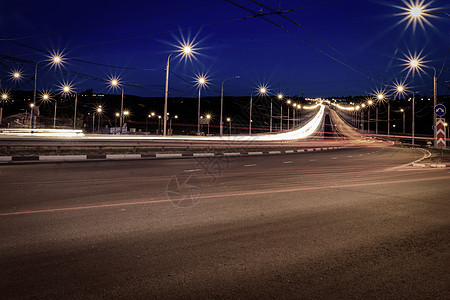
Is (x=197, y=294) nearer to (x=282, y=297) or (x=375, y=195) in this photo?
(x=282, y=297)

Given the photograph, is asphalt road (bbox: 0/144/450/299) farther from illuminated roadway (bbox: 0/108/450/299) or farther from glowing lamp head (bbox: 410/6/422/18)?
glowing lamp head (bbox: 410/6/422/18)

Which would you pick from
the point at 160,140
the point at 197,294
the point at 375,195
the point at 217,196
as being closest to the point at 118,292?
the point at 197,294

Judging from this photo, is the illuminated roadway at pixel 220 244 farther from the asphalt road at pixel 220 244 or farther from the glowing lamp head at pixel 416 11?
the glowing lamp head at pixel 416 11

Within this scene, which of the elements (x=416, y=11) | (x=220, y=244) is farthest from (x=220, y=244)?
(x=416, y=11)

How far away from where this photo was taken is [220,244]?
4363 millimetres

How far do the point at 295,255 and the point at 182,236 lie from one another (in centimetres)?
166

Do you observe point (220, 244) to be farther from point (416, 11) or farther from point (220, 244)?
point (416, 11)

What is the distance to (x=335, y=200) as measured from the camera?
7.61 meters

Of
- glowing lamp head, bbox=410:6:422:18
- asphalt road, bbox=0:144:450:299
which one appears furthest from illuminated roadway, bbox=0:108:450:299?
glowing lamp head, bbox=410:6:422:18

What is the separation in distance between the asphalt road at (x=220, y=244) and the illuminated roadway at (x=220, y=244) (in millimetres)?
18

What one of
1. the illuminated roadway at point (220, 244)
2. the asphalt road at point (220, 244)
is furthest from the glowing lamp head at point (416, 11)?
the asphalt road at point (220, 244)

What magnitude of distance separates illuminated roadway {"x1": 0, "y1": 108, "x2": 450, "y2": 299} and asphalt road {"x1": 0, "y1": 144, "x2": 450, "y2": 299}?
0.02m

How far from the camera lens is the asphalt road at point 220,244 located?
317cm

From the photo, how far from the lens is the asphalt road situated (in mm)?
3174
